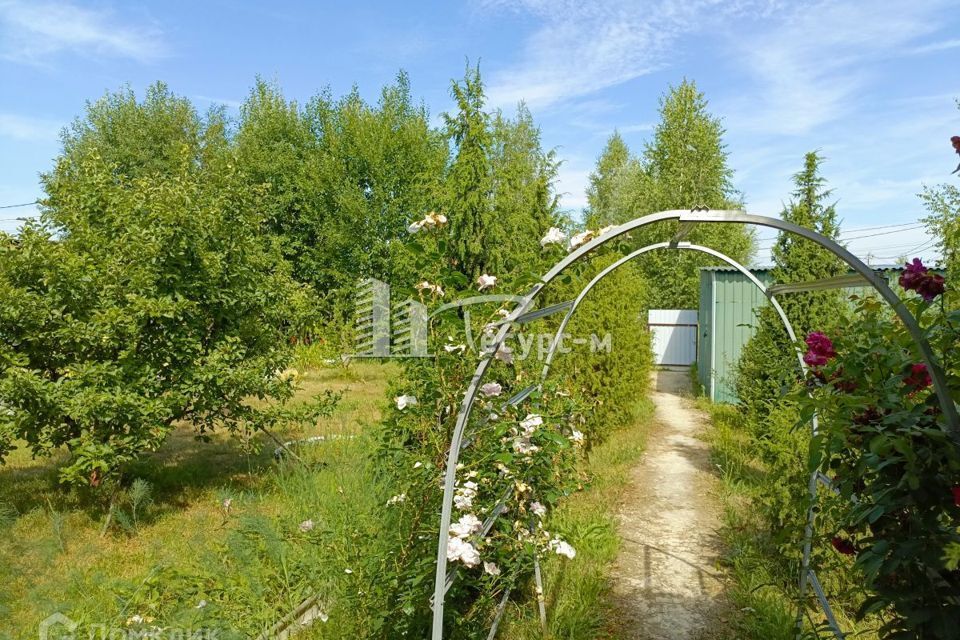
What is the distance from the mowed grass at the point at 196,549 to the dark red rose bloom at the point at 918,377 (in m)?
2.40

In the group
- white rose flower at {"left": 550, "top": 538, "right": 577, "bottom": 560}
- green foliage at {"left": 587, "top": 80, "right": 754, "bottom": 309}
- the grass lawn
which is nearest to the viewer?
white rose flower at {"left": 550, "top": 538, "right": 577, "bottom": 560}

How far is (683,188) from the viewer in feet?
70.7

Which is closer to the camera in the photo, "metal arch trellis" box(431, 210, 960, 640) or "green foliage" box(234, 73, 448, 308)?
"metal arch trellis" box(431, 210, 960, 640)

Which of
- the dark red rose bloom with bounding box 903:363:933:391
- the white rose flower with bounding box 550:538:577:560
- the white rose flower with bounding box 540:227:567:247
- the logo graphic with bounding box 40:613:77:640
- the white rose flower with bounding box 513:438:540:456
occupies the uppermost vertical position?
the white rose flower with bounding box 540:227:567:247

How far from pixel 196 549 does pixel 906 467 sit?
158 inches

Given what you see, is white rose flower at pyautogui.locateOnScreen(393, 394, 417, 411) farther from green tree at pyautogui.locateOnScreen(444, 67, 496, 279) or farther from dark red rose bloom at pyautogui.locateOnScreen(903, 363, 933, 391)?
green tree at pyautogui.locateOnScreen(444, 67, 496, 279)

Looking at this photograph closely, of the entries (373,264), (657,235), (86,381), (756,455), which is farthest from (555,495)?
(657,235)

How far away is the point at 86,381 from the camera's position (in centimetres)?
461

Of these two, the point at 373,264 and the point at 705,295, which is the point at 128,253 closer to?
the point at 705,295

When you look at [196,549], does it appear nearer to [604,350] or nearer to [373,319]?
[604,350]

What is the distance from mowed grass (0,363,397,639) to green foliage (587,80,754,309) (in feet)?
58.9

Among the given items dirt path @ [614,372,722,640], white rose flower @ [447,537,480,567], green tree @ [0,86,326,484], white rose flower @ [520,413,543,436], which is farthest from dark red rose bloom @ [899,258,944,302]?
green tree @ [0,86,326,484]

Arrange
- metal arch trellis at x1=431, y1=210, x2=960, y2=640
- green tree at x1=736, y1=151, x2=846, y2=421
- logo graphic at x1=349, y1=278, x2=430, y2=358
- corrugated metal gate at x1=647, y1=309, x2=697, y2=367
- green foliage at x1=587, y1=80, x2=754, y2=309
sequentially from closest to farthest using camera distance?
metal arch trellis at x1=431, y1=210, x2=960, y2=640, green tree at x1=736, y1=151, x2=846, y2=421, logo graphic at x1=349, y1=278, x2=430, y2=358, corrugated metal gate at x1=647, y1=309, x2=697, y2=367, green foliage at x1=587, y1=80, x2=754, y2=309

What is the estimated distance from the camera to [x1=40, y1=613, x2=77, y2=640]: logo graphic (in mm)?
2761
